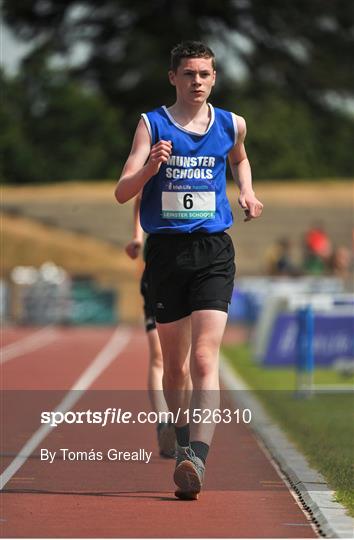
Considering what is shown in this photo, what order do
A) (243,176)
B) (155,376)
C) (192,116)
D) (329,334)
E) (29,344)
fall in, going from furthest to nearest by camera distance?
(29,344) → (329,334) → (155,376) → (243,176) → (192,116)

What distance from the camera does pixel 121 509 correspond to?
8008 millimetres

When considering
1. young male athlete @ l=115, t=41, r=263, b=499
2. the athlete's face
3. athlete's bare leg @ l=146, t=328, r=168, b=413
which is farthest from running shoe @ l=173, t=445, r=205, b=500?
athlete's bare leg @ l=146, t=328, r=168, b=413

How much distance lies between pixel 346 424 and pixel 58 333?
21010 millimetres

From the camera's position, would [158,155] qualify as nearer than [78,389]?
Yes

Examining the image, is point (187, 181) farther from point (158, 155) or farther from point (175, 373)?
point (175, 373)

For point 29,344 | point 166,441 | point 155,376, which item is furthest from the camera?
point 29,344

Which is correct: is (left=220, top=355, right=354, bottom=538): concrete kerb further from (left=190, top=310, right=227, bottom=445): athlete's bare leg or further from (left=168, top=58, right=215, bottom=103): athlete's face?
(left=168, top=58, right=215, bottom=103): athlete's face

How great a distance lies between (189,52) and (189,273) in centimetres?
112

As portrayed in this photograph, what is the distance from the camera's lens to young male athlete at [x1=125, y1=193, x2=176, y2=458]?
1022cm

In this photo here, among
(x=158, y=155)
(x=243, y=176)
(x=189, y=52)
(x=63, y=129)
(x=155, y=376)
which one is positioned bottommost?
(x=63, y=129)

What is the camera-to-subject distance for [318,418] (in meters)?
14.1

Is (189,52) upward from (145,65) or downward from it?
upward

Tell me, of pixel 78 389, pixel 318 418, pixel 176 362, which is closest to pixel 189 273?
pixel 176 362

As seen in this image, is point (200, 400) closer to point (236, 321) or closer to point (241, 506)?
point (241, 506)
